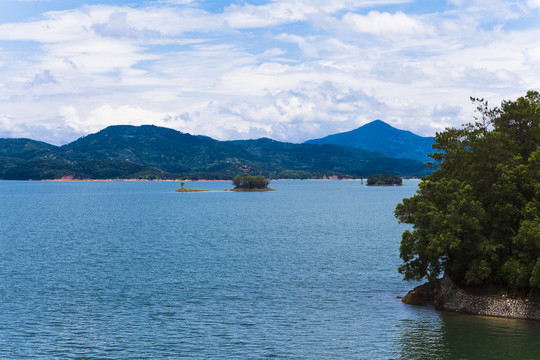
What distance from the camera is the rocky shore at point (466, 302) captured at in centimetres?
5250

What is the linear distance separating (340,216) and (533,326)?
129 m

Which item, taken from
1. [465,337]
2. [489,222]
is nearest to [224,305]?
[465,337]

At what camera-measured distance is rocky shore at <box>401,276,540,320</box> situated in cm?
5250

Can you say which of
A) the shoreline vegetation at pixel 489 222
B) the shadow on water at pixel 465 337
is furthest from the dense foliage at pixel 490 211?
the shadow on water at pixel 465 337

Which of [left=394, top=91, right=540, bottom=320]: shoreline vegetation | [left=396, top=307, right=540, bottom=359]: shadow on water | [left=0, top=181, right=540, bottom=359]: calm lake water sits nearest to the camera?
[left=396, top=307, right=540, bottom=359]: shadow on water

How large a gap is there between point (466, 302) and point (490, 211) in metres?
9.61

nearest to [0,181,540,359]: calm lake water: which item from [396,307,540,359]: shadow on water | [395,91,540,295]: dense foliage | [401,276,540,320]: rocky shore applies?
[396,307,540,359]: shadow on water

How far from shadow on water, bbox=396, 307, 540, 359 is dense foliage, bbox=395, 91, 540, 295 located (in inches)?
160

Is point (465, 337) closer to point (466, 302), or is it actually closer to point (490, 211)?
point (466, 302)

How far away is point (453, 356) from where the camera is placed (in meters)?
44.0

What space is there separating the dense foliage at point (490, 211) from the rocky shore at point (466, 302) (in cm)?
139

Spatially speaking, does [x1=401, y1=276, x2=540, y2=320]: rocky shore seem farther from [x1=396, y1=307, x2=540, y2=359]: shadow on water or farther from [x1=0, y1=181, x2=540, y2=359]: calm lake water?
[x1=0, y1=181, x2=540, y2=359]: calm lake water

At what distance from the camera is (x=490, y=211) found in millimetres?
55656

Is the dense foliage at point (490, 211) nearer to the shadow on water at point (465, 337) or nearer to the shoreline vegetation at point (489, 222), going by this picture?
the shoreline vegetation at point (489, 222)
